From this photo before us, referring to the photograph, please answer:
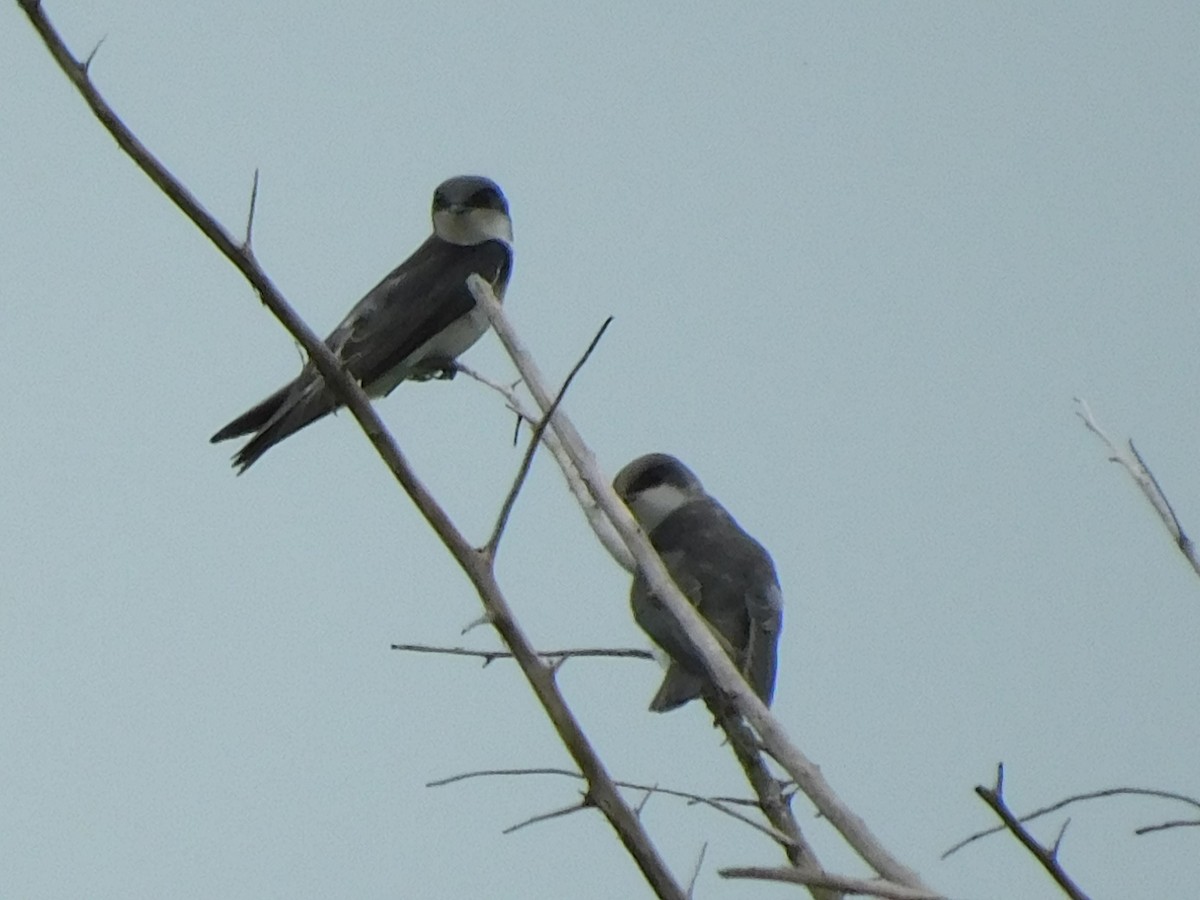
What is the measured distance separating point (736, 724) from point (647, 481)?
2.75 meters

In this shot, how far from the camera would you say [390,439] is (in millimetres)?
2934

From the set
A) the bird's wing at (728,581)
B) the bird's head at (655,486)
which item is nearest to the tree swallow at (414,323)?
the bird's head at (655,486)

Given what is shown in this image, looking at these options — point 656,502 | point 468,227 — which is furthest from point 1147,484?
point 468,227

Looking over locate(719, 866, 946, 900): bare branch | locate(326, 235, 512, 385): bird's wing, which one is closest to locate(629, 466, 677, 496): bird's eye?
locate(326, 235, 512, 385): bird's wing

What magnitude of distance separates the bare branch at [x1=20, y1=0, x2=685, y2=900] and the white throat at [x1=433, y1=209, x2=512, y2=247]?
551cm

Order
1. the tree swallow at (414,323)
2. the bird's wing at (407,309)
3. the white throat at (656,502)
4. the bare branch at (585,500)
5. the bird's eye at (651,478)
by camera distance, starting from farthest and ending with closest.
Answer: the bird's wing at (407,309)
the tree swallow at (414,323)
the bird's eye at (651,478)
the white throat at (656,502)
the bare branch at (585,500)

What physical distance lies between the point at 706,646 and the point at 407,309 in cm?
454

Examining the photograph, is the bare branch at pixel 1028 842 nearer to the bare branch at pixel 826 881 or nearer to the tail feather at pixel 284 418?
the bare branch at pixel 826 881

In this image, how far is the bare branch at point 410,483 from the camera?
262 cm

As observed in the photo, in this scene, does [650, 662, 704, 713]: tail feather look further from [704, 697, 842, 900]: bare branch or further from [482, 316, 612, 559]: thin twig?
[482, 316, 612, 559]: thin twig

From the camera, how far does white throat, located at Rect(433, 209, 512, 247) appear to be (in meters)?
8.58

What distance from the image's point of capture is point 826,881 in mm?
2205

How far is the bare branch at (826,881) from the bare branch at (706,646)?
70mm

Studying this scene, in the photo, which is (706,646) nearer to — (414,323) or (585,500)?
(585,500)
